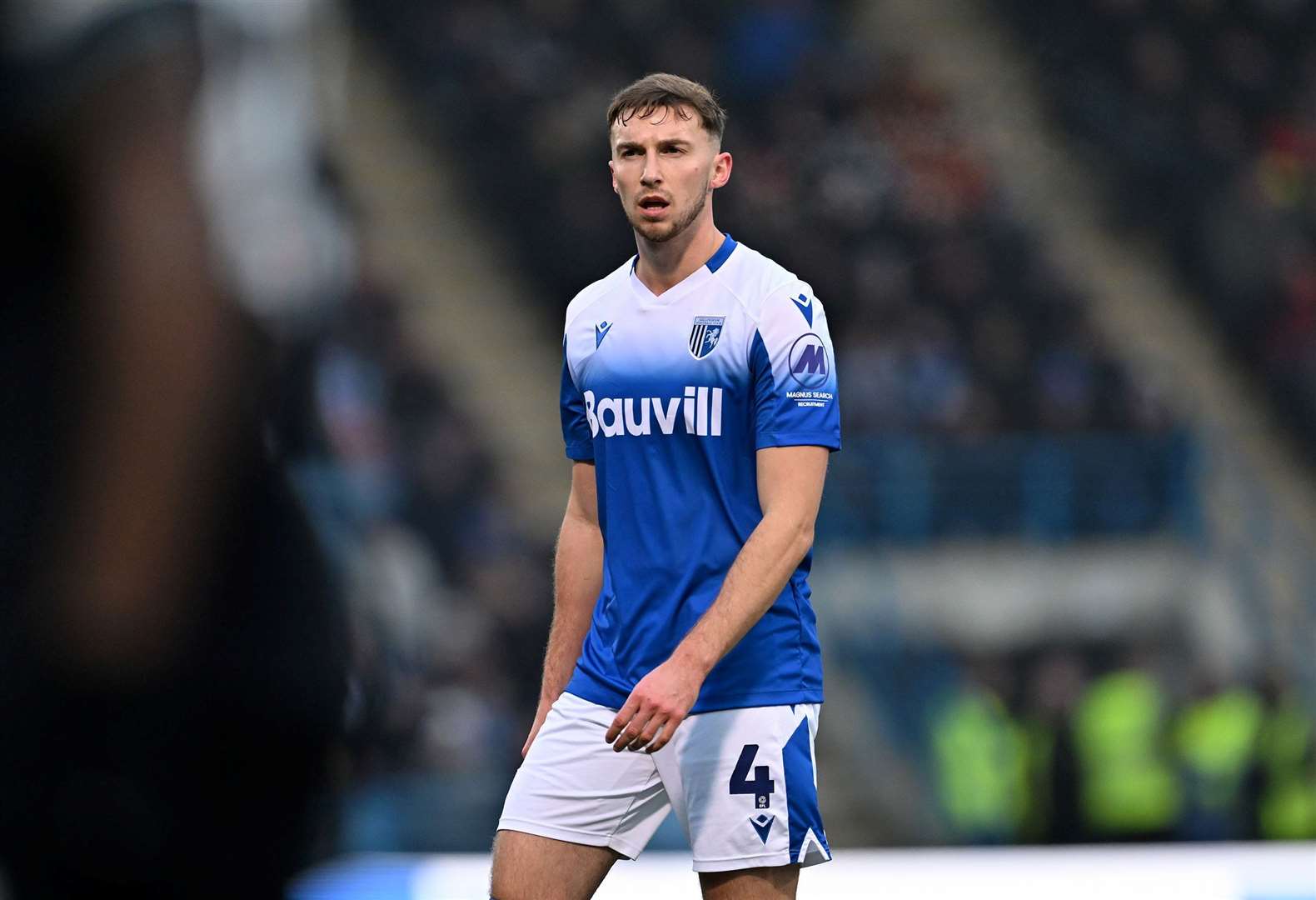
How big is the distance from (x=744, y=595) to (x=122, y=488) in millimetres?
2080

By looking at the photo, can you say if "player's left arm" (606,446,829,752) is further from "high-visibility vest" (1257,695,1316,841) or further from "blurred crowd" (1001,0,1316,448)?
"blurred crowd" (1001,0,1316,448)

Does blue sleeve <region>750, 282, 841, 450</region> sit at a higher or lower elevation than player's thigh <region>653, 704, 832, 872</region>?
higher

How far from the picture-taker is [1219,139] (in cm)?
1235

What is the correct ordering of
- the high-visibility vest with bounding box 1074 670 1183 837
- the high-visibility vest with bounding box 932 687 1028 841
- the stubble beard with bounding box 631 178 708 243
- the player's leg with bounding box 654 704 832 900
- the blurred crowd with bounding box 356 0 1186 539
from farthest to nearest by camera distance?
the blurred crowd with bounding box 356 0 1186 539, the high-visibility vest with bounding box 1074 670 1183 837, the high-visibility vest with bounding box 932 687 1028 841, the stubble beard with bounding box 631 178 708 243, the player's leg with bounding box 654 704 832 900

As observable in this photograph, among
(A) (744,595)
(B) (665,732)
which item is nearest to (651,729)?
(B) (665,732)

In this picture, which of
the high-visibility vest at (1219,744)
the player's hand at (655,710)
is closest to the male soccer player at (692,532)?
the player's hand at (655,710)

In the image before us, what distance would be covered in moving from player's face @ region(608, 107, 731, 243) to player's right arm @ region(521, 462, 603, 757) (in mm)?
509

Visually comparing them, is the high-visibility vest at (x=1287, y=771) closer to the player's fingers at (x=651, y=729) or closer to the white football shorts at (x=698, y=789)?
the white football shorts at (x=698, y=789)

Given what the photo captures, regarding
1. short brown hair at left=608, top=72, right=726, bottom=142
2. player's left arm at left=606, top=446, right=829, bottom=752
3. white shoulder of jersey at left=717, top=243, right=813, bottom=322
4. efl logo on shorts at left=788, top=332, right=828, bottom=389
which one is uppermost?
short brown hair at left=608, top=72, right=726, bottom=142

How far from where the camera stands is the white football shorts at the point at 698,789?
128 inches

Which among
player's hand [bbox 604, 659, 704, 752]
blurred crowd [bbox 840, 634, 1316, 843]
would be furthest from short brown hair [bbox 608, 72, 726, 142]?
blurred crowd [bbox 840, 634, 1316, 843]

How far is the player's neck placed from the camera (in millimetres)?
3420

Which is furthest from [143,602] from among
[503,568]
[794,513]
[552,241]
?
[552,241]

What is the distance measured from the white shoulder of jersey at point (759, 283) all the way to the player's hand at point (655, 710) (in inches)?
27.9
